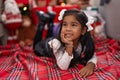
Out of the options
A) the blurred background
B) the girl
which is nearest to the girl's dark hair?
the girl

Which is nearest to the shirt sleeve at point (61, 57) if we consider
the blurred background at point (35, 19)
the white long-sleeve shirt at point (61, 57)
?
the white long-sleeve shirt at point (61, 57)

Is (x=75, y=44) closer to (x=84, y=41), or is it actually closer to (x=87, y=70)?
(x=84, y=41)

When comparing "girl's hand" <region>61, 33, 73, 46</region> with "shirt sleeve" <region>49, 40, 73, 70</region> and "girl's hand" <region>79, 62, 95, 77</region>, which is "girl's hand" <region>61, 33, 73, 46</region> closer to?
"shirt sleeve" <region>49, 40, 73, 70</region>

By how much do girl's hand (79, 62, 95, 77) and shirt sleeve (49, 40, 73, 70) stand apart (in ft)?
0.29

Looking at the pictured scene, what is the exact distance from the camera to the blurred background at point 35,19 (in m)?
1.83

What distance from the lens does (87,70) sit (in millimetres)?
1130

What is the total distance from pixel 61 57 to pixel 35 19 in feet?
3.29

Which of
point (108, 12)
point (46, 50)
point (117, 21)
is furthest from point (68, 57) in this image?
point (108, 12)

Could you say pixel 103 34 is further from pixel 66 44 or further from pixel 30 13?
pixel 66 44

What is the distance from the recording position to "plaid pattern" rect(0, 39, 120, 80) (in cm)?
109

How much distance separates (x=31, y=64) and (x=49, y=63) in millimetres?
108

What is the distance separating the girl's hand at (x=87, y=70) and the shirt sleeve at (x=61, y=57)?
0.09m

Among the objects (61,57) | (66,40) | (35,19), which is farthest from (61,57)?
(35,19)

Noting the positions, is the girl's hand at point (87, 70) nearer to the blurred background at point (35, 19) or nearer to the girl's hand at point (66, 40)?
the girl's hand at point (66, 40)
